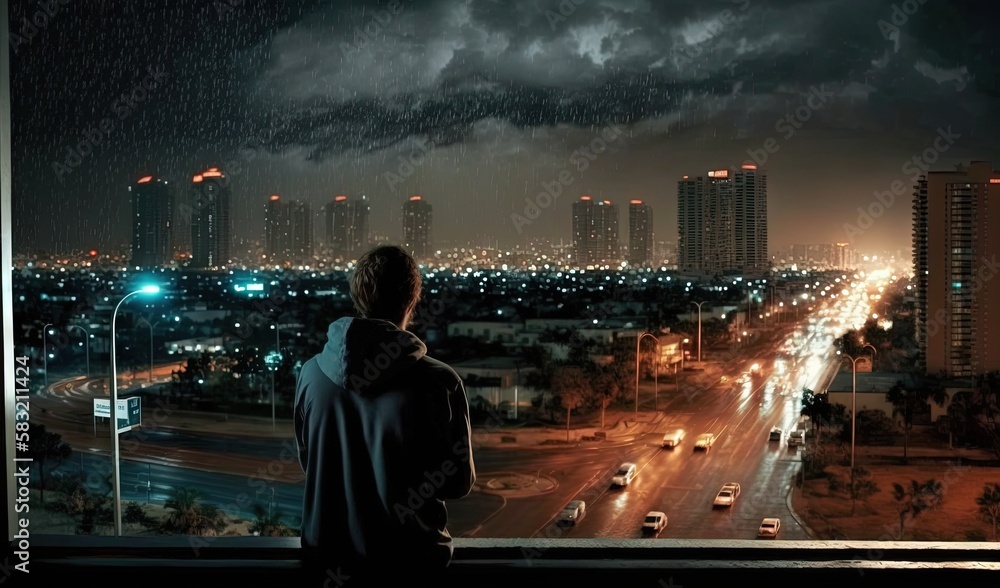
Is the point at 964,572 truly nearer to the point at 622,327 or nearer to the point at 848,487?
the point at 848,487

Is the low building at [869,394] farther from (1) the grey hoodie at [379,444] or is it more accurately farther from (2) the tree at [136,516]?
(1) the grey hoodie at [379,444]

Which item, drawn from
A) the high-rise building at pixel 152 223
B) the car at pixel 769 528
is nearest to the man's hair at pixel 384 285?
the car at pixel 769 528

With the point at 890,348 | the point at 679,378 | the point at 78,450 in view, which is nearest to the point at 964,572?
the point at 78,450

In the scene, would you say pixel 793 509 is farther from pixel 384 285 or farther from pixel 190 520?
pixel 384 285

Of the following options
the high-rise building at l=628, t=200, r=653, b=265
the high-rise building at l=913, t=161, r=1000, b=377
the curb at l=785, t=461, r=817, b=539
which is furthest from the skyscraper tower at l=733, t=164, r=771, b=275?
the curb at l=785, t=461, r=817, b=539

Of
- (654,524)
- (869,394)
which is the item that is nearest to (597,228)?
(869,394)

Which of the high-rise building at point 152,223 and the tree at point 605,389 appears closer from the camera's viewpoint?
the tree at point 605,389

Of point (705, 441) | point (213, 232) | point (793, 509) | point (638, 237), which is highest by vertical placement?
point (638, 237)
